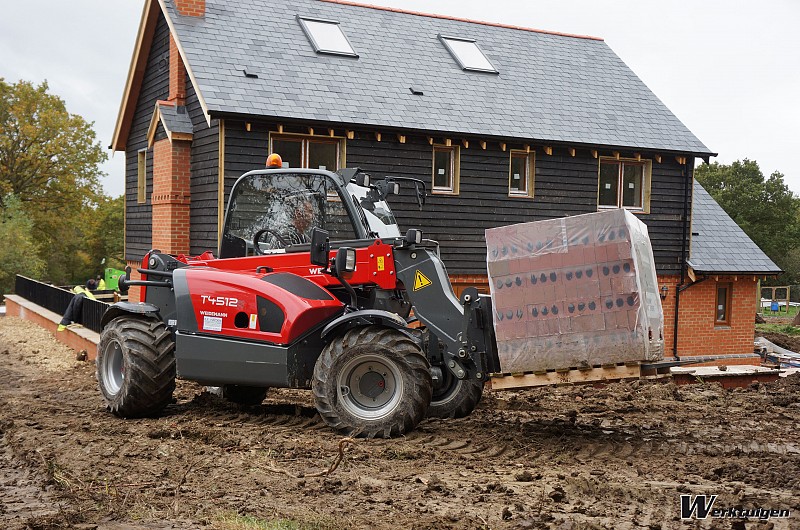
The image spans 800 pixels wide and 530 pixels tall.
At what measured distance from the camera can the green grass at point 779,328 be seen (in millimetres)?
34938

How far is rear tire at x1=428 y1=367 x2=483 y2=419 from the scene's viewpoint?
31.7 ft

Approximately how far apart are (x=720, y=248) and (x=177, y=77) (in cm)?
1390

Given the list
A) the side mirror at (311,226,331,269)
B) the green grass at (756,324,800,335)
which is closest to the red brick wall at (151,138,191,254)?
the side mirror at (311,226,331,269)

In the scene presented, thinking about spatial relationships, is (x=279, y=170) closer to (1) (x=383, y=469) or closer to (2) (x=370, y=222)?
(2) (x=370, y=222)

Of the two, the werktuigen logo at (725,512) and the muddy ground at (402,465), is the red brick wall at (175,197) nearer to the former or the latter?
the muddy ground at (402,465)

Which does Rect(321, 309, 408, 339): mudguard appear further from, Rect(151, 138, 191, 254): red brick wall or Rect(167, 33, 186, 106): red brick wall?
Rect(167, 33, 186, 106): red brick wall

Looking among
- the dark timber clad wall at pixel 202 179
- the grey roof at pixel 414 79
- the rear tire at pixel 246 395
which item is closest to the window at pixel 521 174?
the grey roof at pixel 414 79

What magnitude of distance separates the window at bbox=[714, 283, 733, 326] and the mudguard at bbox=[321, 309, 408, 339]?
659 inches

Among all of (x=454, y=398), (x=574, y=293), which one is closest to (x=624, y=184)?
(x=454, y=398)

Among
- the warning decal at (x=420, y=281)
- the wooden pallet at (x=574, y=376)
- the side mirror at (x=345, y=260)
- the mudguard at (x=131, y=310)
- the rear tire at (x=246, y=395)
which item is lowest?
the rear tire at (x=246, y=395)

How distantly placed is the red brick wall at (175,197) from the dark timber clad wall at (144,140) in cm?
197

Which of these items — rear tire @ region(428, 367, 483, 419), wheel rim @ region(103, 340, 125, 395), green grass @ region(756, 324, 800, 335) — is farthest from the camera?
green grass @ region(756, 324, 800, 335)

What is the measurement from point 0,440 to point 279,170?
3845 millimetres

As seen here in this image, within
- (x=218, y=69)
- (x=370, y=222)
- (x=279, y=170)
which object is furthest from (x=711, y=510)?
(x=218, y=69)
